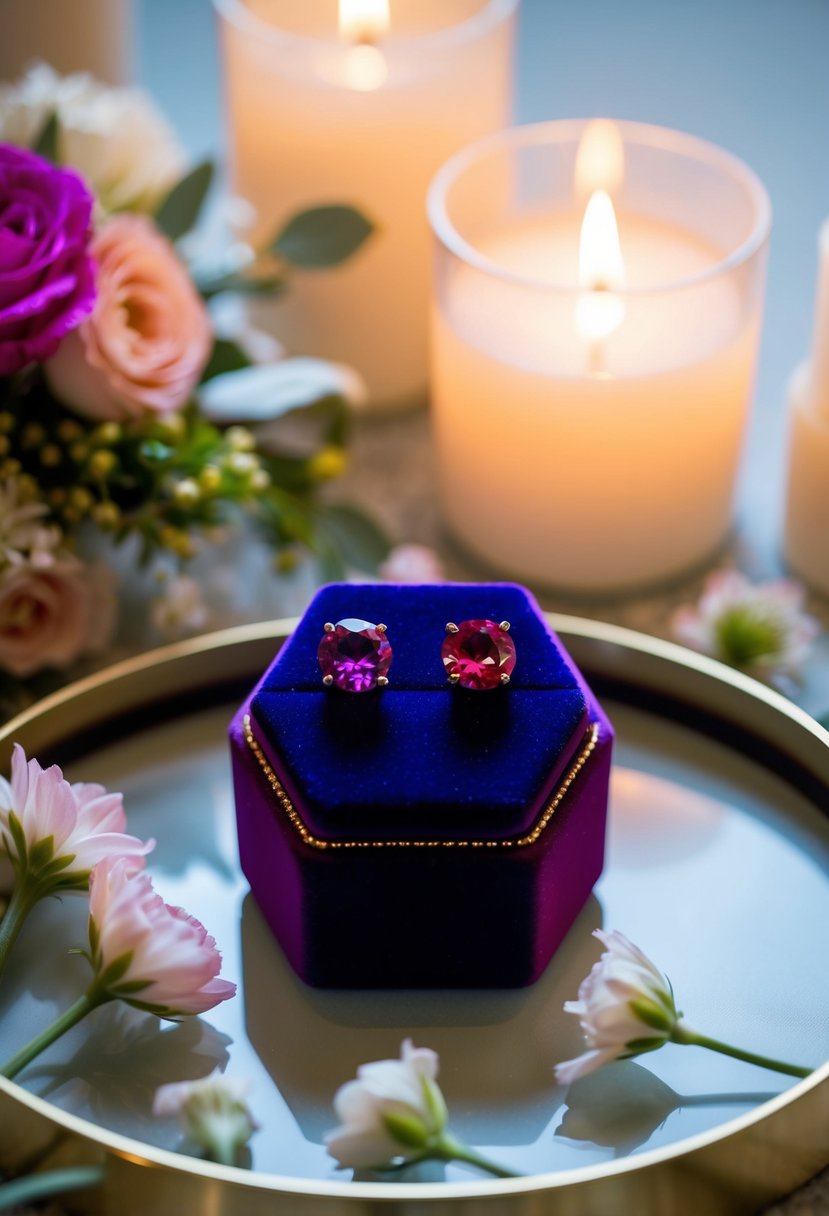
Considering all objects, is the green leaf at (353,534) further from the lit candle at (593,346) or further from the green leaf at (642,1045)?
the green leaf at (642,1045)

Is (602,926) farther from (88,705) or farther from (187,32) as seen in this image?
(187,32)

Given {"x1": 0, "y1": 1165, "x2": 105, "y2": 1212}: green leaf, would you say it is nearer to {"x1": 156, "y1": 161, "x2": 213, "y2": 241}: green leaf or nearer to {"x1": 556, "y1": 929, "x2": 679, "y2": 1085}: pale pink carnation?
{"x1": 556, "y1": 929, "x2": 679, "y2": 1085}: pale pink carnation

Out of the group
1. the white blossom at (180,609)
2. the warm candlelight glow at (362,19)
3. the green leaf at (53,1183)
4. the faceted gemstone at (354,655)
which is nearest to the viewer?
the green leaf at (53,1183)

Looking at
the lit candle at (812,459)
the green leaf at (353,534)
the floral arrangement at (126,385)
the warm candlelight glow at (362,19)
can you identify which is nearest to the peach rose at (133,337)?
the floral arrangement at (126,385)

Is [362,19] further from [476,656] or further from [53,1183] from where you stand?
[53,1183]

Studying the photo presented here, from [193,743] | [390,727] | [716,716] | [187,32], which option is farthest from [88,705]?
[187,32]

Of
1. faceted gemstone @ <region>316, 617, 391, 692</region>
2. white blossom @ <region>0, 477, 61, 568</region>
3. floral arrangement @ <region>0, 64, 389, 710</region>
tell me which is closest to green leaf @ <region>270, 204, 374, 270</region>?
floral arrangement @ <region>0, 64, 389, 710</region>

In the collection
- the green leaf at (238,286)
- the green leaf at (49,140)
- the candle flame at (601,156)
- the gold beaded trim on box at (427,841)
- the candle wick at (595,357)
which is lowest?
the gold beaded trim on box at (427,841)
